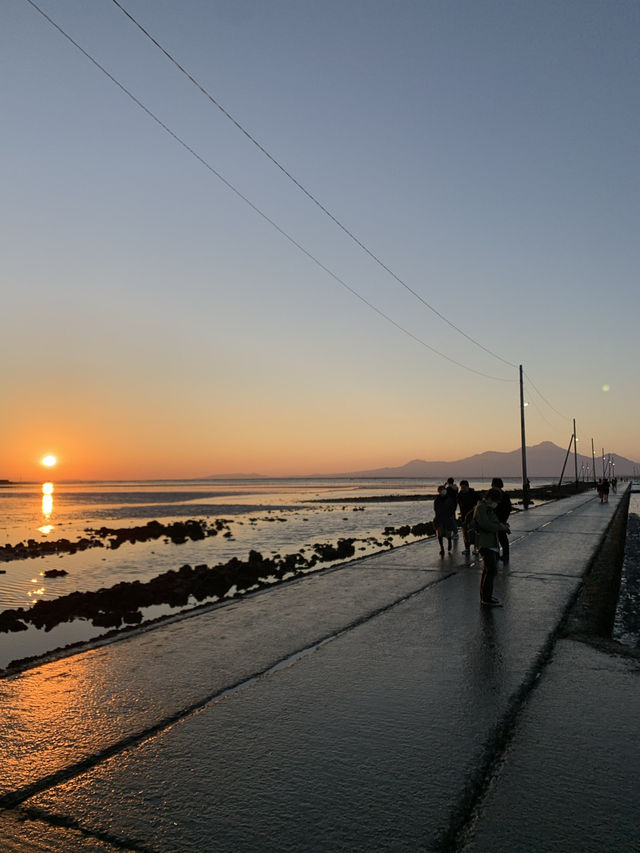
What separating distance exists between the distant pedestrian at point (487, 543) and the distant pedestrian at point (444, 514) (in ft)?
18.9

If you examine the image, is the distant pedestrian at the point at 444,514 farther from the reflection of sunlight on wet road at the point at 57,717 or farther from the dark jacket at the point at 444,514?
the reflection of sunlight on wet road at the point at 57,717

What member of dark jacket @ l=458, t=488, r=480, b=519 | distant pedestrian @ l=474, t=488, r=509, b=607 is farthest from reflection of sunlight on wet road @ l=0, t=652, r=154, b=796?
dark jacket @ l=458, t=488, r=480, b=519

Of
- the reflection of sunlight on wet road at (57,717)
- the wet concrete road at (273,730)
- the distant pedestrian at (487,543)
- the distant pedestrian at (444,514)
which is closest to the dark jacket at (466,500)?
the distant pedestrian at (444,514)

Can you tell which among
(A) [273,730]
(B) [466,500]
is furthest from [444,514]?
(A) [273,730]

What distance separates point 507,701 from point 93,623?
9.19m

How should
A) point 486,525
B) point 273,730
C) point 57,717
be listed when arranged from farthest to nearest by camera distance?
point 486,525 → point 57,717 → point 273,730

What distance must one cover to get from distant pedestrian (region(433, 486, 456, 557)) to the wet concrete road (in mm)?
6309

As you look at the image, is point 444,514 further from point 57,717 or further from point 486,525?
point 57,717

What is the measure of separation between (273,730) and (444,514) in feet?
39.1

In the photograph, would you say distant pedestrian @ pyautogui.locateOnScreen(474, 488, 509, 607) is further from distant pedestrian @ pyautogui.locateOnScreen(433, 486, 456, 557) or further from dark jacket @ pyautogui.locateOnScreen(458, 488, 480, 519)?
distant pedestrian @ pyautogui.locateOnScreen(433, 486, 456, 557)

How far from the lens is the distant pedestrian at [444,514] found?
1583 cm

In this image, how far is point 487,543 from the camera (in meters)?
9.88

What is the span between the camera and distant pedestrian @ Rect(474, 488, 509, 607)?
9664 millimetres

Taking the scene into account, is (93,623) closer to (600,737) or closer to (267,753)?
(267,753)
